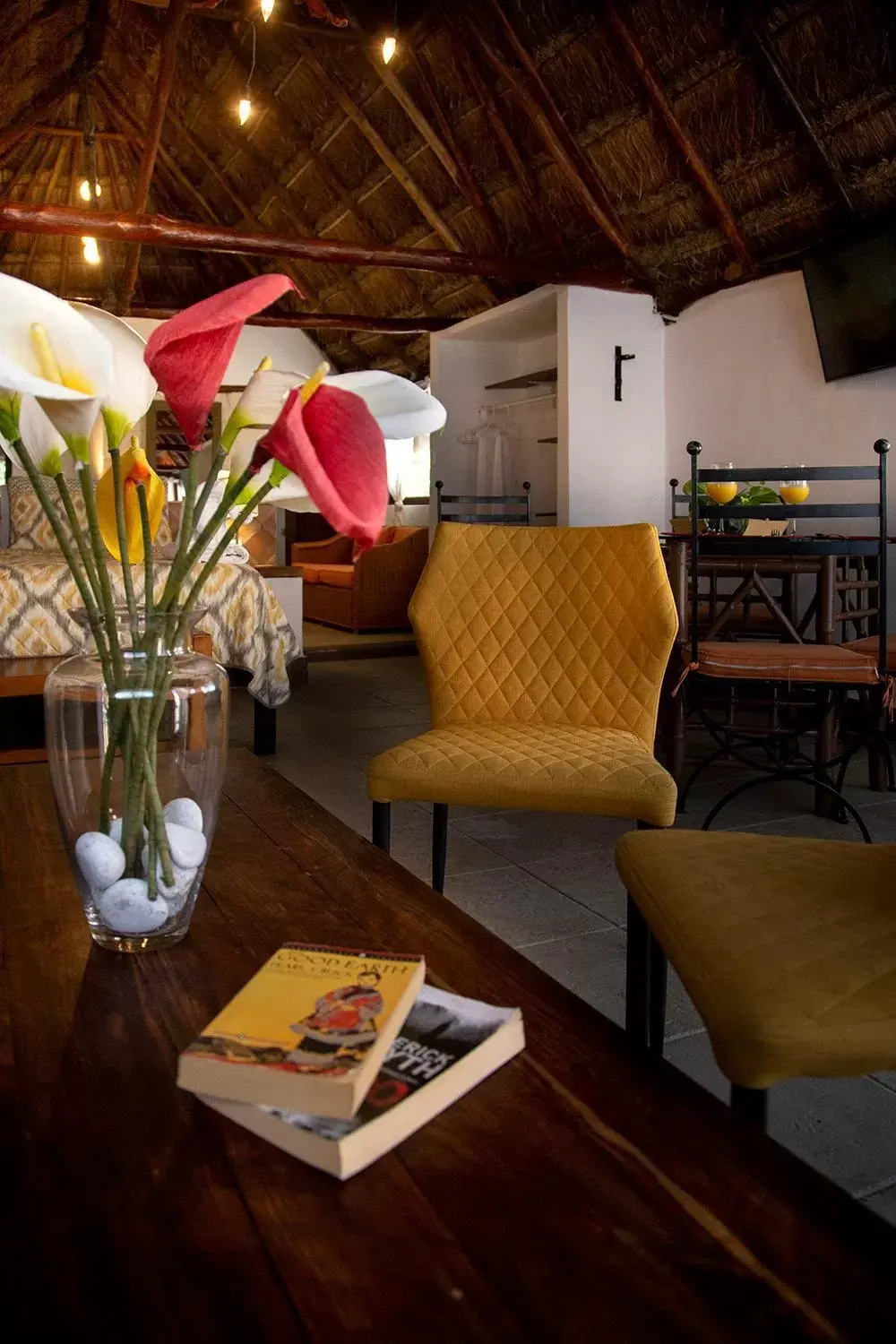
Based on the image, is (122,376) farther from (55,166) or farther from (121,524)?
(55,166)

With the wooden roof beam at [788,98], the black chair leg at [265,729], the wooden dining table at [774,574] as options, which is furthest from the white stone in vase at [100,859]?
the wooden roof beam at [788,98]

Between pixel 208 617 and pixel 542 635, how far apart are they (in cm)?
182

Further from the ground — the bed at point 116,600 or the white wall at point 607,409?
the white wall at point 607,409

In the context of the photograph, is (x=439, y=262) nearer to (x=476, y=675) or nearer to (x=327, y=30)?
(x=327, y=30)

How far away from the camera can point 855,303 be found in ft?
16.5

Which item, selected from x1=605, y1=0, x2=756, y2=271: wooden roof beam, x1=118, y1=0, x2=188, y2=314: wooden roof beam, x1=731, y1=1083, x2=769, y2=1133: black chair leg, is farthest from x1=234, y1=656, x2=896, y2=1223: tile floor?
x1=118, y1=0, x2=188, y2=314: wooden roof beam

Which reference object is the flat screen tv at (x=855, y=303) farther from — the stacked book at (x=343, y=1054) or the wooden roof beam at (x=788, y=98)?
the stacked book at (x=343, y=1054)

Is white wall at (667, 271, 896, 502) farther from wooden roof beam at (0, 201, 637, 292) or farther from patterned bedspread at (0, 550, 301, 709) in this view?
patterned bedspread at (0, 550, 301, 709)

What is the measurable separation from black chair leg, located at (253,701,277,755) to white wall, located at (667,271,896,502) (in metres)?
3.11

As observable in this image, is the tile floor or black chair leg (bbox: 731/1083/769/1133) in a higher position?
black chair leg (bbox: 731/1083/769/1133)

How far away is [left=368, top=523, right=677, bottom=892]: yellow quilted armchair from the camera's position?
2.19 m

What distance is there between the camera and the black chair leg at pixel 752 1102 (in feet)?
3.03

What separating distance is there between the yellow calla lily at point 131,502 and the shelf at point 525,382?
645 cm

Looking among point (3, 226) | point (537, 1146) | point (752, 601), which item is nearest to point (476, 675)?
point (537, 1146)
